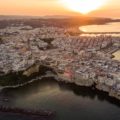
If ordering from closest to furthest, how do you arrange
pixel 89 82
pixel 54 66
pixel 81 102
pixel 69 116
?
1. pixel 69 116
2. pixel 81 102
3. pixel 89 82
4. pixel 54 66

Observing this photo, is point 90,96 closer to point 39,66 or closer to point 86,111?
point 86,111

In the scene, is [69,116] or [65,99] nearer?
[69,116]

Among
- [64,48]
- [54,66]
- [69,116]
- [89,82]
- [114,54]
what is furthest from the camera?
[64,48]

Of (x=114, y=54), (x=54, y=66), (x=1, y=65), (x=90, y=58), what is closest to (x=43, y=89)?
(x=54, y=66)

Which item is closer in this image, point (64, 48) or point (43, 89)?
point (43, 89)

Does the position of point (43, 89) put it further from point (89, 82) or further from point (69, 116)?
point (69, 116)

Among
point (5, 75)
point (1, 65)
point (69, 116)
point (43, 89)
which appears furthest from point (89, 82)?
point (1, 65)
